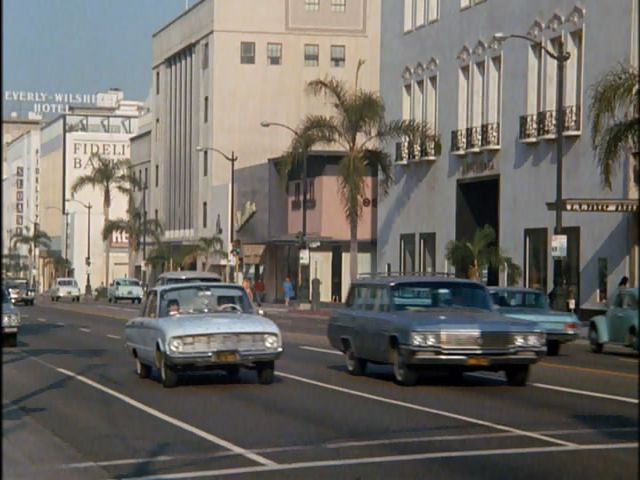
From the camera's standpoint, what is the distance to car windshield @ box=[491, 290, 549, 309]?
28938mm

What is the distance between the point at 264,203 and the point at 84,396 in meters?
60.7

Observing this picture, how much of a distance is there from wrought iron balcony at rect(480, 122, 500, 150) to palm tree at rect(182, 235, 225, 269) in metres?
35.1

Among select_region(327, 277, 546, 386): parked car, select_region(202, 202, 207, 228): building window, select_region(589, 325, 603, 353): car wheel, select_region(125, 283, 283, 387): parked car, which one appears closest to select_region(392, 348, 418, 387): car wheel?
select_region(327, 277, 546, 386): parked car

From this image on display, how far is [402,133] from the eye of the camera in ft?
186

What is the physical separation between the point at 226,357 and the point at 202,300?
164 cm

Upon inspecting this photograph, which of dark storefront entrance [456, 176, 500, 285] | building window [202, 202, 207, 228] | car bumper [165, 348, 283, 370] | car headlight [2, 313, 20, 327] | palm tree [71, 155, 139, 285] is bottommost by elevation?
car bumper [165, 348, 283, 370]

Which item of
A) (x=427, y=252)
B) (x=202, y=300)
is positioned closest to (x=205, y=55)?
(x=427, y=252)

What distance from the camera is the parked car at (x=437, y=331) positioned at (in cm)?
1922

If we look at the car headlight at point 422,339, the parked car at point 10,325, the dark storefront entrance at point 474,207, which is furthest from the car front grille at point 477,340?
the dark storefront entrance at point 474,207

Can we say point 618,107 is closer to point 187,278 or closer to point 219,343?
point 187,278

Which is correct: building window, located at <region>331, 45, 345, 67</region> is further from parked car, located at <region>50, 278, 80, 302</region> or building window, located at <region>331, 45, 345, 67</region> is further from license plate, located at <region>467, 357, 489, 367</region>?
license plate, located at <region>467, 357, 489, 367</region>

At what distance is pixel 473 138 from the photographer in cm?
5300

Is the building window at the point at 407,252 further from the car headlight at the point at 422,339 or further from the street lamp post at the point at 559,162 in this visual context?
the car headlight at the point at 422,339

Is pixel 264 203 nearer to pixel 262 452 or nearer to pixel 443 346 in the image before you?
pixel 443 346
